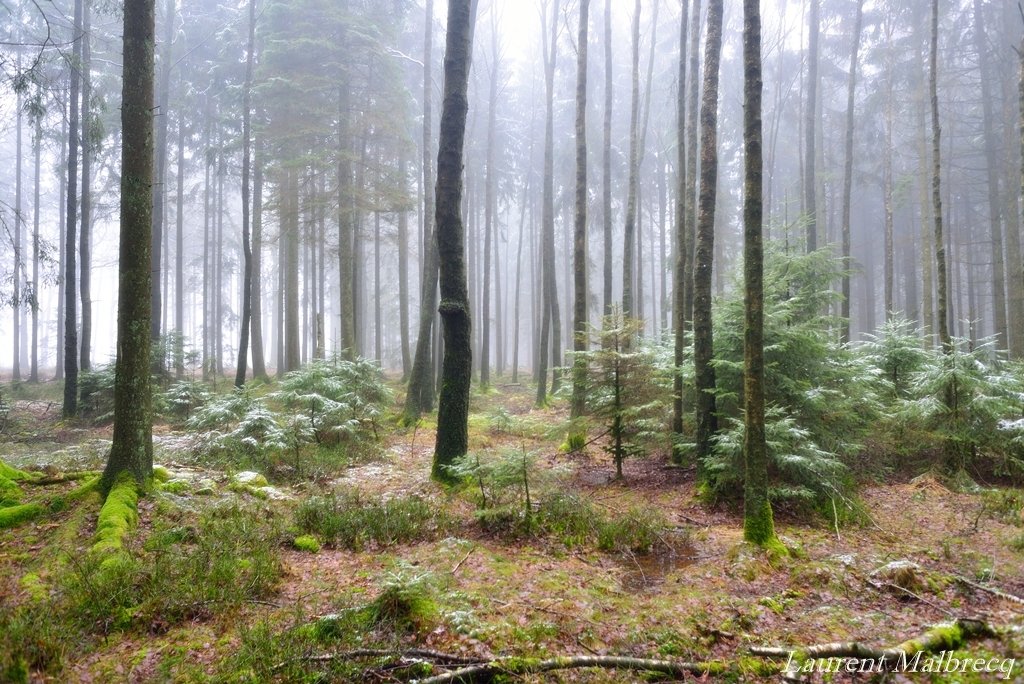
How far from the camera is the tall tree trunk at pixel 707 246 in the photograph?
777 centimetres

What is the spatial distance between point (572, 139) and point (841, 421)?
23999mm

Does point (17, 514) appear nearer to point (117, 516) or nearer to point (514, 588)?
point (117, 516)

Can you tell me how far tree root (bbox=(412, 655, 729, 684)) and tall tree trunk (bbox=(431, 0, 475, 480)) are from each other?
5.03 m

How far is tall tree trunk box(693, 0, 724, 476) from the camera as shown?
7773 millimetres

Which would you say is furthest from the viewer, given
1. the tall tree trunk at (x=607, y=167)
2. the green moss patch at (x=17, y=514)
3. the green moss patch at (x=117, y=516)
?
the tall tree trunk at (x=607, y=167)

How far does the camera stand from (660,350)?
10.9 metres

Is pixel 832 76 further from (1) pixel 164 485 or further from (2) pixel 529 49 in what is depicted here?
(1) pixel 164 485

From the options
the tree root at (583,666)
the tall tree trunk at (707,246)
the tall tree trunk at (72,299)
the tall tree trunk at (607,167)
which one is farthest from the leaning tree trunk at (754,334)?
the tall tree trunk at (72,299)

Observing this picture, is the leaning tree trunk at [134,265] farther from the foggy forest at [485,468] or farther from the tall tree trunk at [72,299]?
the tall tree trunk at [72,299]

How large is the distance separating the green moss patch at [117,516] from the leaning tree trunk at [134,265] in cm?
20

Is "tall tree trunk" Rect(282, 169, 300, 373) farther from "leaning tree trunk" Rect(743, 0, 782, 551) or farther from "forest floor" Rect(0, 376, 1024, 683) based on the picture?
"leaning tree trunk" Rect(743, 0, 782, 551)

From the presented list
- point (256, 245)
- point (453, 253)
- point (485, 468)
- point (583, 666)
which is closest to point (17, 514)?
point (485, 468)

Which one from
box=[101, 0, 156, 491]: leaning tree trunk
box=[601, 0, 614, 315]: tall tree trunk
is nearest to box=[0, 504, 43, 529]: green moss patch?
box=[101, 0, 156, 491]: leaning tree trunk

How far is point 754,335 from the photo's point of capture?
18.8ft
